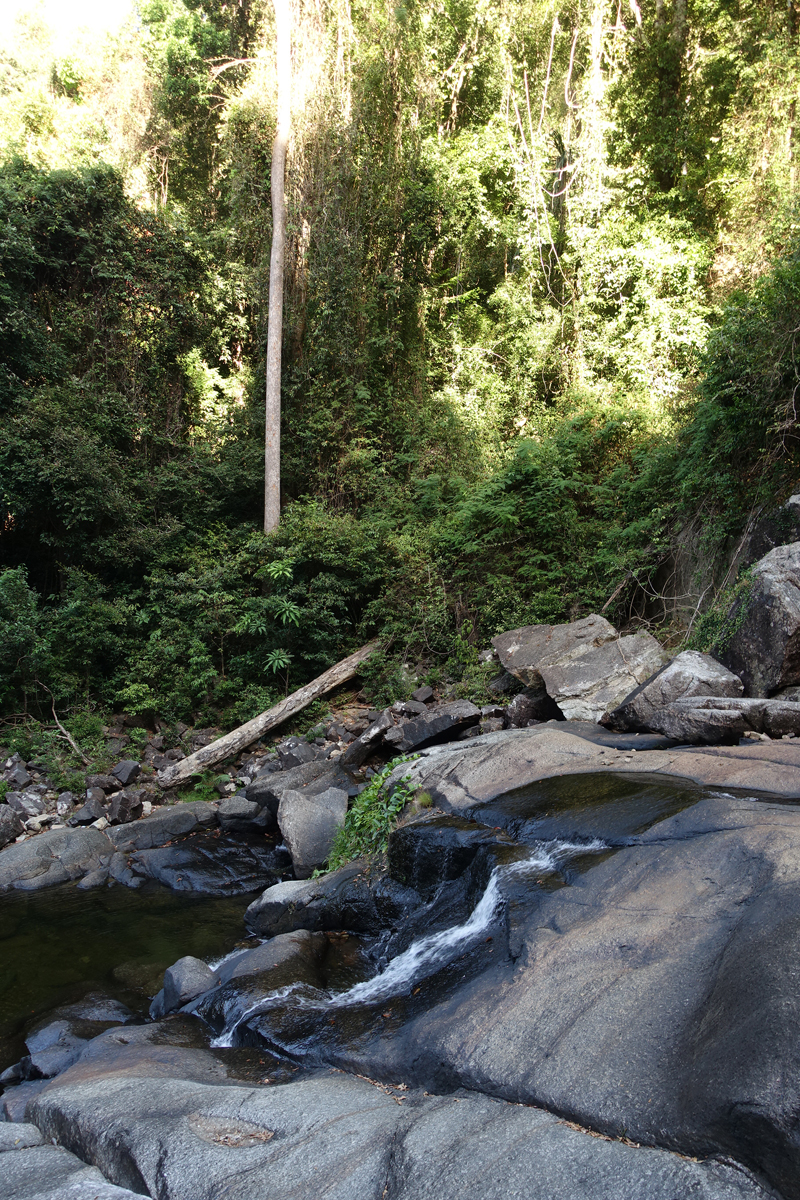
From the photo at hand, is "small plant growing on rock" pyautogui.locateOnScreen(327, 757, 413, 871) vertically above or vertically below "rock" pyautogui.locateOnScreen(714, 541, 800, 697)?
below

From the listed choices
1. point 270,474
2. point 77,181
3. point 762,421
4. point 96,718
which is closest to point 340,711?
point 96,718

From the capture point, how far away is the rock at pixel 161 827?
31.4 ft

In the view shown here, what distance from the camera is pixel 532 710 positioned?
9.27m

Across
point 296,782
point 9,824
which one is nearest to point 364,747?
point 296,782

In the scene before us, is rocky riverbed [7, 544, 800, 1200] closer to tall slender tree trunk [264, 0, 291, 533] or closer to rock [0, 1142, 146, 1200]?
rock [0, 1142, 146, 1200]

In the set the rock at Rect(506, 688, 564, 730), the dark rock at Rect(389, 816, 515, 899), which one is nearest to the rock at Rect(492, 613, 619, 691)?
the rock at Rect(506, 688, 564, 730)

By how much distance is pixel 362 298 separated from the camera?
17.0m

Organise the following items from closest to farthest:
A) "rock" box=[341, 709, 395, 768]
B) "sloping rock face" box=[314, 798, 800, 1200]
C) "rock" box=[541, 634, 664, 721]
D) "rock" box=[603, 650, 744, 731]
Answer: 1. "sloping rock face" box=[314, 798, 800, 1200]
2. "rock" box=[603, 650, 744, 731]
3. "rock" box=[541, 634, 664, 721]
4. "rock" box=[341, 709, 395, 768]

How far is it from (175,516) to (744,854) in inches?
558

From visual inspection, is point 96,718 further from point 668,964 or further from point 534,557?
point 668,964

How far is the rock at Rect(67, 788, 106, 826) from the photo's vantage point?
10.2m

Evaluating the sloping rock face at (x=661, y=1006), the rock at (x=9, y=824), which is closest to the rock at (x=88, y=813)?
the rock at (x=9, y=824)

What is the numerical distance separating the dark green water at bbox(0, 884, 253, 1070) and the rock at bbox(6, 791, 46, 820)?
6.70ft

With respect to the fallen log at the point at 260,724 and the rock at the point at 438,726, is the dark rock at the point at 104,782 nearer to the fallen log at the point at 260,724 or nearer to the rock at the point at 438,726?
the fallen log at the point at 260,724
